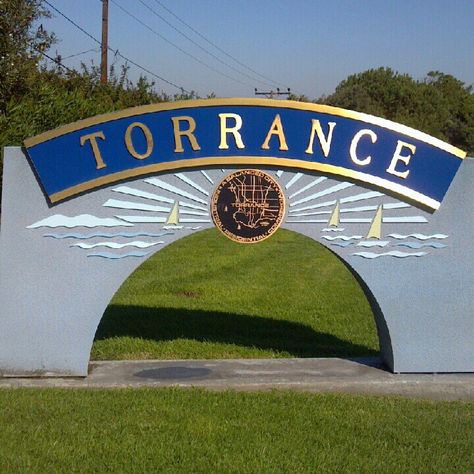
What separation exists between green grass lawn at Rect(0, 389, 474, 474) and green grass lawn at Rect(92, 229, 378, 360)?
6.54 feet

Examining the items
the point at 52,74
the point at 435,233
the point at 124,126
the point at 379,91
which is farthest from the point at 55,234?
the point at 379,91

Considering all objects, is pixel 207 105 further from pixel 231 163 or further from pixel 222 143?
pixel 231 163

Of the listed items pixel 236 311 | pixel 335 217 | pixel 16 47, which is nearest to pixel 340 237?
pixel 335 217

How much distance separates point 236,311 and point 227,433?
17.7 ft

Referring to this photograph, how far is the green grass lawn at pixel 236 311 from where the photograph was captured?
893 centimetres

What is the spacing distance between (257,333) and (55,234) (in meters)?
3.37

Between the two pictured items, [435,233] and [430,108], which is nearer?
[435,233]

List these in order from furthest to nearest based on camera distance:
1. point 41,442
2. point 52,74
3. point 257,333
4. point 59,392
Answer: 1. point 52,74
2. point 257,333
3. point 59,392
4. point 41,442

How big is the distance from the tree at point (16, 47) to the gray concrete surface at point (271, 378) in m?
6.10

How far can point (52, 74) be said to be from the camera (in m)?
20.6

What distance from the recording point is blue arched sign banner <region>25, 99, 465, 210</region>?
23.3 feet

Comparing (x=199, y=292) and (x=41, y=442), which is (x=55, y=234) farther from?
(x=199, y=292)

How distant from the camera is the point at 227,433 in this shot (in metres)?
5.82

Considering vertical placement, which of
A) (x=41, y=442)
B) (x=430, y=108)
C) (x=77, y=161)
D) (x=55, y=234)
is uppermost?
(x=430, y=108)
